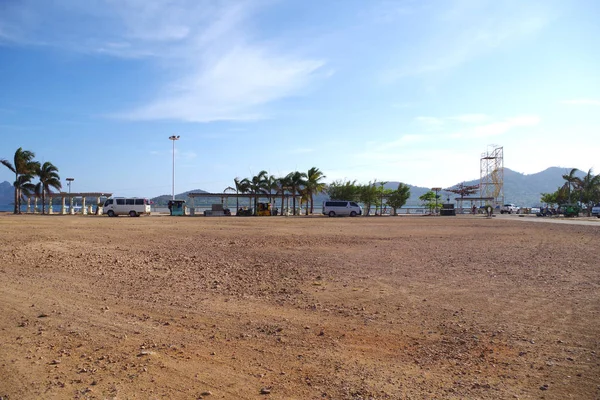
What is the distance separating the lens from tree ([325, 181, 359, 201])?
66.2 m

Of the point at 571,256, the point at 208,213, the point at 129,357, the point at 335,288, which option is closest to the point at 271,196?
the point at 208,213

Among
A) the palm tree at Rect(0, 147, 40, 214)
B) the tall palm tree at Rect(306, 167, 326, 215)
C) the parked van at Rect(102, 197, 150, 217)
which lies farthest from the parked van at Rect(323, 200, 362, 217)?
the palm tree at Rect(0, 147, 40, 214)

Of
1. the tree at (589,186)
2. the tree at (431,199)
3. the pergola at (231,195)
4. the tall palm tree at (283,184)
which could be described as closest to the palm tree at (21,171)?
the pergola at (231,195)

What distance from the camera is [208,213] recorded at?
5303 centimetres

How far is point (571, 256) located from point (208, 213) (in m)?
43.0

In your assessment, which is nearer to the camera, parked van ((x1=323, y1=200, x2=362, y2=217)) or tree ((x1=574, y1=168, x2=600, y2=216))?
parked van ((x1=323, y1=200, x2=362, y2=217))

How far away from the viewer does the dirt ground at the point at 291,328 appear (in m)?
4.81

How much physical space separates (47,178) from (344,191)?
130 feet

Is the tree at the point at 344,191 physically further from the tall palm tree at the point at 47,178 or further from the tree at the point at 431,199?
the tall palm tree at the point at 47,178

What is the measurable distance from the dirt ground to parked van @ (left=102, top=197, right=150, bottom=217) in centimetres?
3482

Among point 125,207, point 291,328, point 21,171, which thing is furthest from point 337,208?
point 291,328

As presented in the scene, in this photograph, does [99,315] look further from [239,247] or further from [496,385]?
[239,247]

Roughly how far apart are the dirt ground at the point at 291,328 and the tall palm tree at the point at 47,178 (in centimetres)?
4700

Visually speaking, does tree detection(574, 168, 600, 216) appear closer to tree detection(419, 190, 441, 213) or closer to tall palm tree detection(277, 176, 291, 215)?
tree detection(419, 190, 441, 213)
